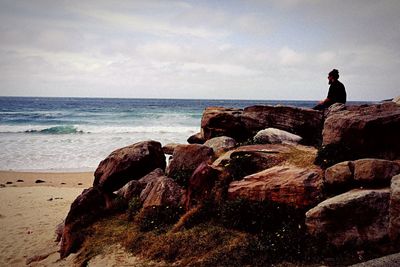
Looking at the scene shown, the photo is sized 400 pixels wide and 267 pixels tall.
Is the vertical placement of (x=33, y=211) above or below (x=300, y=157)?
below

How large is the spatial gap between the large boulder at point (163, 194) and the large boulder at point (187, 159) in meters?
0.52

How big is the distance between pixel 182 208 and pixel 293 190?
3460 mm

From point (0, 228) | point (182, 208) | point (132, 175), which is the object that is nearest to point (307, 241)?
point (182, 208)

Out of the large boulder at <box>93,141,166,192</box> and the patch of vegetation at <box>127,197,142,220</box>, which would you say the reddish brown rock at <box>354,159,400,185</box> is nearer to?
the patch of vegetation at <box>127,197,142,220</box>

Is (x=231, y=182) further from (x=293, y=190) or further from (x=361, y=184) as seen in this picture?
(x=361, y=184)

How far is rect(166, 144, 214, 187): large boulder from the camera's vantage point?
436 inches

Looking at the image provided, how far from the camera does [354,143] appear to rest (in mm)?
8969

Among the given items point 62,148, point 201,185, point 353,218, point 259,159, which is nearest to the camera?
point 353,218

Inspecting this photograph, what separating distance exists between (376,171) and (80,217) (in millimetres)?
8941

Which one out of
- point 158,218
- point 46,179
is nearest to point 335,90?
point 158,218

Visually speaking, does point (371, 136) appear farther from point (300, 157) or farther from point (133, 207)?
point (133, 207)

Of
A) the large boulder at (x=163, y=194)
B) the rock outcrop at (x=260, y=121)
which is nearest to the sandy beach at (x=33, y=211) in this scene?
the large boulder at (x=163, y=194)

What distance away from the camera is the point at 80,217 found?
10.6 meters

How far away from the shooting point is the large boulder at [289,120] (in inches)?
520
